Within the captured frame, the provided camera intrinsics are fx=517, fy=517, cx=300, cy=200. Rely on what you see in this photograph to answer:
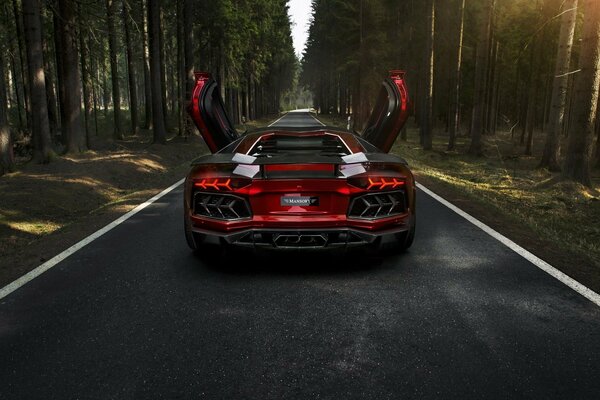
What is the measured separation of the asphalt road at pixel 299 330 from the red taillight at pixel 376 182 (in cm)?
85

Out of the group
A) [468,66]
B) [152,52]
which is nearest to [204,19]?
[152,52]

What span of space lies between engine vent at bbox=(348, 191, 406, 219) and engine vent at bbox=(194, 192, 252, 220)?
995 millimetres

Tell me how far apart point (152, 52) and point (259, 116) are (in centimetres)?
4517

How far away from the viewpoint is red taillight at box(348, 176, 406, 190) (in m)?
4.79

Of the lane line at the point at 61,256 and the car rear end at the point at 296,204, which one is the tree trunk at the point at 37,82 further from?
the car rear end at the point at 296,204

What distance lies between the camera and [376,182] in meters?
4.86

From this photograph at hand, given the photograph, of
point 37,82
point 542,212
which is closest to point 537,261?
point 542,212

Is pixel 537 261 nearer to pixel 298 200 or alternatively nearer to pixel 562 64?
pixel 298 200

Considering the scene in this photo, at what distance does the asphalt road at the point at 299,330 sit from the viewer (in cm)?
289

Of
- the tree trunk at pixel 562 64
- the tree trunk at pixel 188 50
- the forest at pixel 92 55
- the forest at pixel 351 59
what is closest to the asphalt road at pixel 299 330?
Result: the forest at pixel 351 59

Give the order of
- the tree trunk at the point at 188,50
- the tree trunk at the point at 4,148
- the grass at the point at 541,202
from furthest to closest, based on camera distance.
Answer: the tree trunk at the point at 188,50 < the tree trunk at the point at 4,148 < the grass at the point at 541,202

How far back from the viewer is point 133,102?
90.6 feet

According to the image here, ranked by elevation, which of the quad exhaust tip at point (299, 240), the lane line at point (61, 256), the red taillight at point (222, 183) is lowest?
the lane line at point (61, 256)

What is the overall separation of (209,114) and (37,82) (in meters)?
7.49
